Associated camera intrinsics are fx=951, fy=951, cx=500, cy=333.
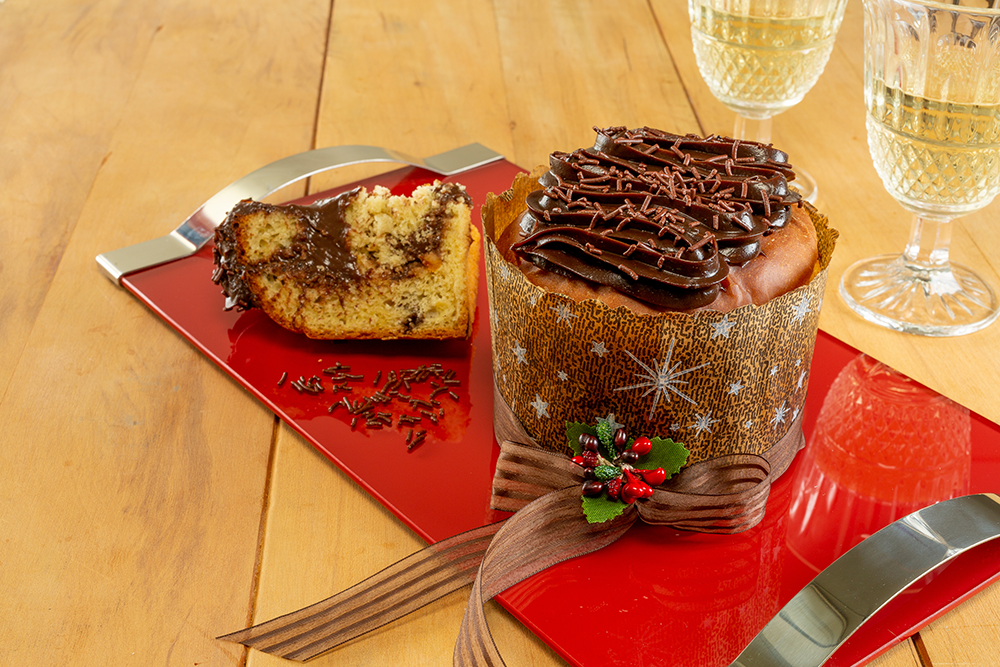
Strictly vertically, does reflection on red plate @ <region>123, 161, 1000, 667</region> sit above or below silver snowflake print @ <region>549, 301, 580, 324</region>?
below

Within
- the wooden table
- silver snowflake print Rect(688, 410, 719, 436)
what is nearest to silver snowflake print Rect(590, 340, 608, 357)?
silver snowflake print Rect(688, 410, 719, 436)

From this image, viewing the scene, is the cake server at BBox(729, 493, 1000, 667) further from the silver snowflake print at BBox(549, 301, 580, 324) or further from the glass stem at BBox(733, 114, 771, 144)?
the glass stem at BBox(733, 114, 771, 144)

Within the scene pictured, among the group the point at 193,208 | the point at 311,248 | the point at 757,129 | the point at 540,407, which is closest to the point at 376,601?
the point at 540,407

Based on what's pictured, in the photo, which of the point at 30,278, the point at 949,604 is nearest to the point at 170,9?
the point at 30,278

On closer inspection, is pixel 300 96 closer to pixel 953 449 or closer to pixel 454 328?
pixel 454 328

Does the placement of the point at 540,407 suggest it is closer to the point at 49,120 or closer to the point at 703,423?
the point at 703,423

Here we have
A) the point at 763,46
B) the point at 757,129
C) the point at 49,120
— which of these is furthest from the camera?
the point at 49,120
